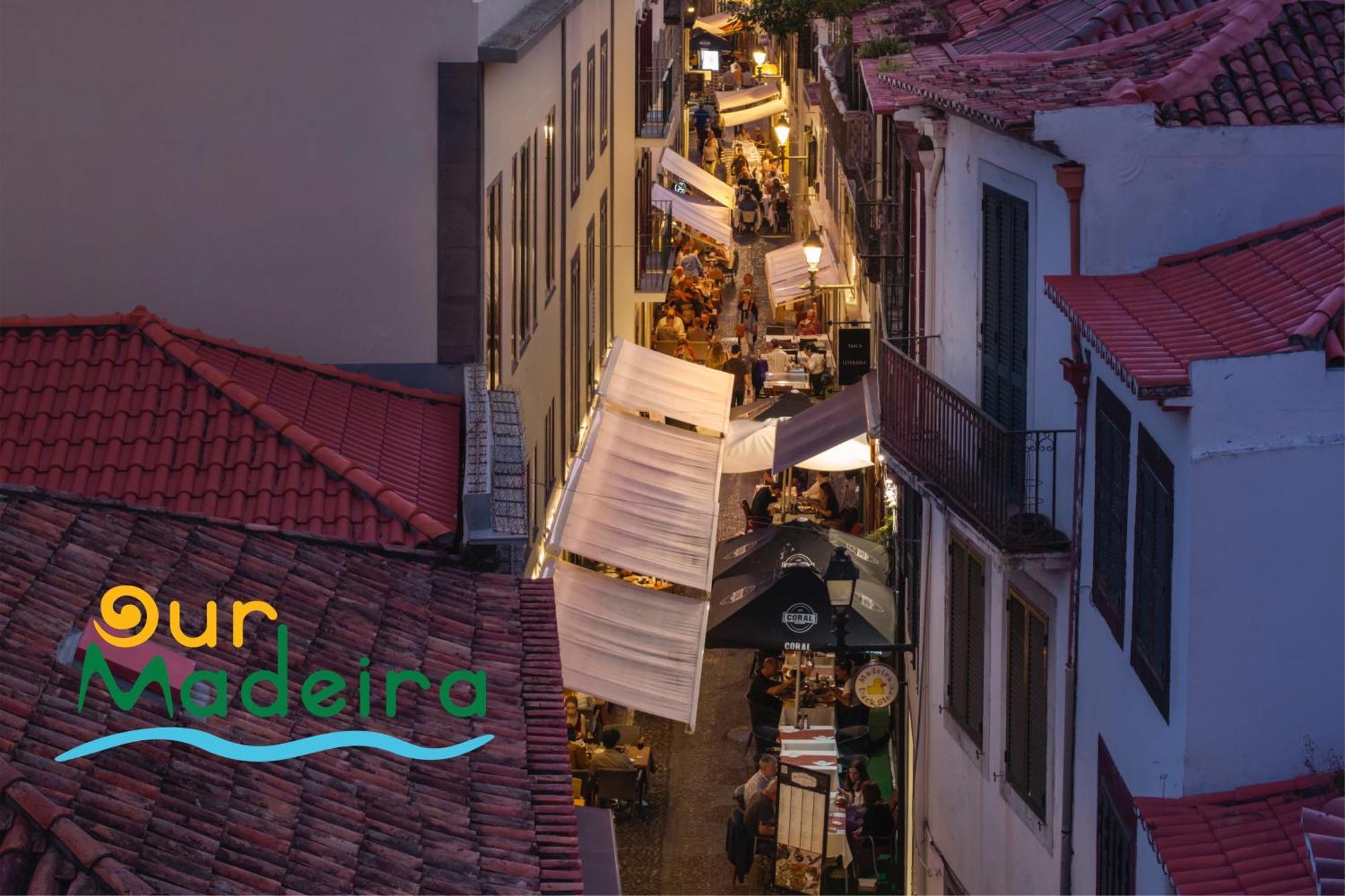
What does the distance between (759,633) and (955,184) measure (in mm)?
6181

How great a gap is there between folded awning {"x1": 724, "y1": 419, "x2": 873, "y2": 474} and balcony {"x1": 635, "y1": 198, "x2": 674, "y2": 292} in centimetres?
715

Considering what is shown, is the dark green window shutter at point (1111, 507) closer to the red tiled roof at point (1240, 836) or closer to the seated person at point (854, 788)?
the red tiled roof at point (1240, 836)

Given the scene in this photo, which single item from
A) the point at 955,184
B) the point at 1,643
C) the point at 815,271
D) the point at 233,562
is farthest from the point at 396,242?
the point at 815,271

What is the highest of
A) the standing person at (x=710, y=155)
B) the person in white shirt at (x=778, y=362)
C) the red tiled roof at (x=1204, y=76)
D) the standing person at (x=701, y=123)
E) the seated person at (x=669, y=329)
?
the standing person at (x=701, y=123)

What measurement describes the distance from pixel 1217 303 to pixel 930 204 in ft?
24.5

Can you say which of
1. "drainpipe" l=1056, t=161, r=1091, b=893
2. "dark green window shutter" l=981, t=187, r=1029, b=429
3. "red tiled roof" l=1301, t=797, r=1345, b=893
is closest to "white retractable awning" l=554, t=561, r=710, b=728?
"dark green window shutter" l=981, t=187, r=1029, b=429

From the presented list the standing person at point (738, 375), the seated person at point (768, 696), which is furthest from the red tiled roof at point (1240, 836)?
the standing person at point (738, 375)

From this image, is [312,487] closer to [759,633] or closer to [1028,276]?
[1028,276]

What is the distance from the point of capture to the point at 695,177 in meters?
45.4

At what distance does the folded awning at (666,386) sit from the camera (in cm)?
2572

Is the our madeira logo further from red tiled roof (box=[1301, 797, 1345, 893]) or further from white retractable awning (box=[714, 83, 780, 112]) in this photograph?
white retractable awning (box=[714, 83, 780, 112])

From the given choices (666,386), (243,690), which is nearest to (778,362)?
(666,386)

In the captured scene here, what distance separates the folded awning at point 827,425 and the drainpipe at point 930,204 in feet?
10.8

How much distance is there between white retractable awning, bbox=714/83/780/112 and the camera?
214 ft
